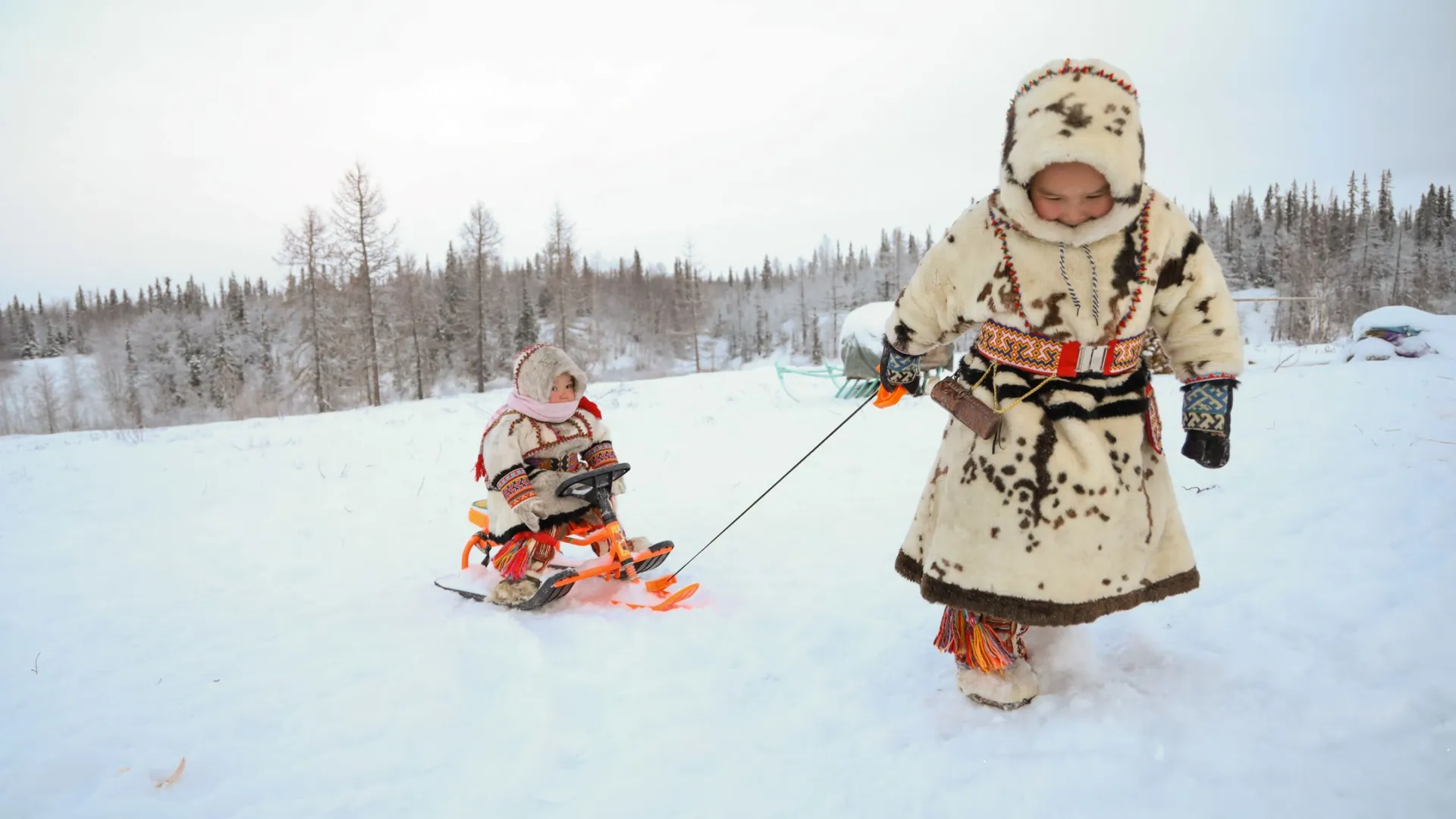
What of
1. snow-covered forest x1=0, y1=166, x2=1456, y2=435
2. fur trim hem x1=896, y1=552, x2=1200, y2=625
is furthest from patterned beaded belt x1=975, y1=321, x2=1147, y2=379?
snow-covered forest x1=0, y1=166, x2=1456, y2=435

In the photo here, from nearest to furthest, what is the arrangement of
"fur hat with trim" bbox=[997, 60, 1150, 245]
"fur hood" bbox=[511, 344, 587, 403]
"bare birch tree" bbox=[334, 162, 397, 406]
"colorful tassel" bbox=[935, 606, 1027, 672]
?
"fur hat with trim" bbox=[997, 60, 1150, 245]
"colorful tassel" bbox=[935, 606, 1027, 672]
"fur hood" bbox=[511, 344, 587, 403]
"bare birch tree" bbox=[334, 162, 397, 406]

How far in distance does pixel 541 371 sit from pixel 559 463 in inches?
22.5

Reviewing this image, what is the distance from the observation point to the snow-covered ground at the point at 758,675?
2.07 metres

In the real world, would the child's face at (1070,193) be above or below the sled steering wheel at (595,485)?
above

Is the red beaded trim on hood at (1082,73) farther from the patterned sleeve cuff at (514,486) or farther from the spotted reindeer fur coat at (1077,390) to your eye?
the patterned sleeve cuff at (514,486)

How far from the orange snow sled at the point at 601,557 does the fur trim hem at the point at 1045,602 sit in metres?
1.74

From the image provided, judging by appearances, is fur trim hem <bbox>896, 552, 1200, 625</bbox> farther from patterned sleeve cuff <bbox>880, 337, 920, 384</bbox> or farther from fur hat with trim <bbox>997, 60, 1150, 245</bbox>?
fur hat with trim <bbox>997, 60, 1150, 245</bbox>

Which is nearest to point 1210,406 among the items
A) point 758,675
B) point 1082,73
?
point 1082,73

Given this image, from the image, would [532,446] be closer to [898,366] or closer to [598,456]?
[598,456]

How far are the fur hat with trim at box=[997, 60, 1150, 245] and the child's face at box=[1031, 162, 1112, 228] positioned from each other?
29 mm

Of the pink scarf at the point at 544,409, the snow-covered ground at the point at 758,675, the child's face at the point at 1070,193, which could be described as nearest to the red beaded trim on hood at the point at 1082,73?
the child's face at the point at 1070,193

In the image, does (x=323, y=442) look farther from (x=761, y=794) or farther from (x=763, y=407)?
(x=761, y=794)

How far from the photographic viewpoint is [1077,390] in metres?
2.25

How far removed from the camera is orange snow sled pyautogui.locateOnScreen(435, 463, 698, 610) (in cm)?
367
